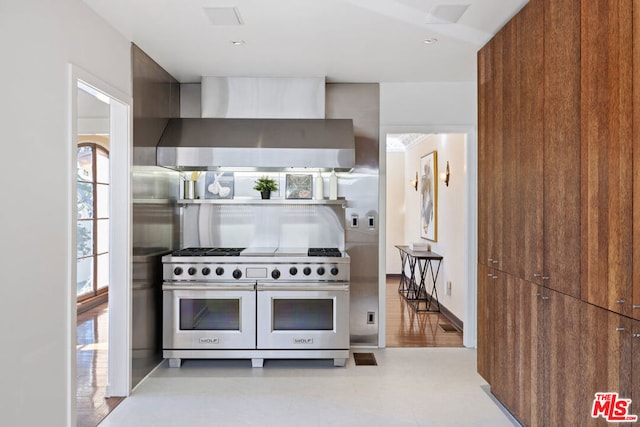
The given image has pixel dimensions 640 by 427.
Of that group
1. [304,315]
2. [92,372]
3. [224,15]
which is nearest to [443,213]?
[304,315]

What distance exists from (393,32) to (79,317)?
5.00 metres

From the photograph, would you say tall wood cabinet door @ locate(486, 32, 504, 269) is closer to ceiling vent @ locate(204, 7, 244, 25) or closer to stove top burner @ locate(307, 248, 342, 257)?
stove top burner @ locate(307, 248, 342, 257)

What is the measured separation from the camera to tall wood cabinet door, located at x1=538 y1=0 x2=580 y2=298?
2098 millimetres

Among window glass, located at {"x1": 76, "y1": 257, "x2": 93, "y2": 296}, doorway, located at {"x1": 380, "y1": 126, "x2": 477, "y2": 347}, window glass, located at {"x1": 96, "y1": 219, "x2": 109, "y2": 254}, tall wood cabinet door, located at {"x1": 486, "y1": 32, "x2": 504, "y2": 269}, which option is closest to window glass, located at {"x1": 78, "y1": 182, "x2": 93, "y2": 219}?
window glass, located at {"x1": 96, "y1": 219, "x2": 109, "y2": 254}

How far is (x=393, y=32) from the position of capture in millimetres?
3188

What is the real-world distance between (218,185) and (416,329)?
104 inches

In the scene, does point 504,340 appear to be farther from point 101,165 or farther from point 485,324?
point 101,165

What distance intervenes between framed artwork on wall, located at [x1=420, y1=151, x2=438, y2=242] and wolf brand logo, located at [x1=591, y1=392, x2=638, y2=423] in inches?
176

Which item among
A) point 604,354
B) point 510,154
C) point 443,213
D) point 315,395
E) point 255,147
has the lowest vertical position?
point 315,395

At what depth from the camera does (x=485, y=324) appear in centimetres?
330

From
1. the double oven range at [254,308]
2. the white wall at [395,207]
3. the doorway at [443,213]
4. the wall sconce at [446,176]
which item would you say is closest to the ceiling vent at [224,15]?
the double oven range at [254,308]

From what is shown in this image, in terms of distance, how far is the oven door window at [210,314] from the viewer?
3916 mm

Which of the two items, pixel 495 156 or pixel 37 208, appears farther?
pixel 495 156

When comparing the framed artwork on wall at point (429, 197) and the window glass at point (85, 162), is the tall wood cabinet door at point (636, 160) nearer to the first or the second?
the framed artwork on wall at point (429, 197)
